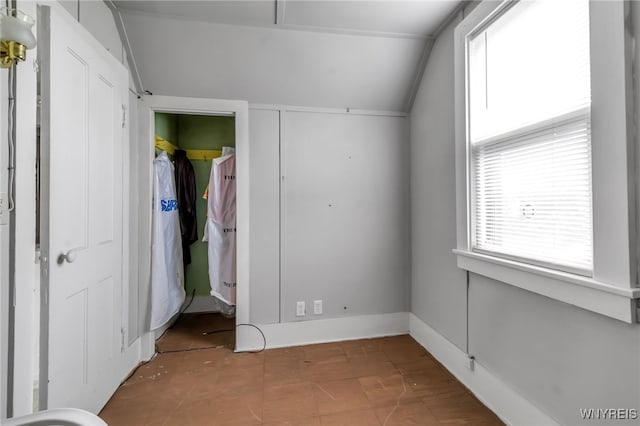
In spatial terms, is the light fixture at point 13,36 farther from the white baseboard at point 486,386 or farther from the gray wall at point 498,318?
the white baseboard at point 486,386

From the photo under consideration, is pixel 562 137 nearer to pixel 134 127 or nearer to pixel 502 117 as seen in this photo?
pixel 502 117

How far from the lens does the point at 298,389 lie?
5.70 feet

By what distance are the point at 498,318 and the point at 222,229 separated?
2239mm

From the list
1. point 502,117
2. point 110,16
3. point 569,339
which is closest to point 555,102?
point 502,117

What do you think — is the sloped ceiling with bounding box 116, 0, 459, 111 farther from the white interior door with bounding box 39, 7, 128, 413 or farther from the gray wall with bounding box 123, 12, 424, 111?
the white interior door with bounding box 39, 7, 128, 413

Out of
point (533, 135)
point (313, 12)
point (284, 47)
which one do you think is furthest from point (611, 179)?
point (284, 47)

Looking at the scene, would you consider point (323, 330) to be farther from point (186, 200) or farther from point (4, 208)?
point (4, 208)

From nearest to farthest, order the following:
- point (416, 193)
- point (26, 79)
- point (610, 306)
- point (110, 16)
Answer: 1. point (610, 306)
2. point (26, 79)
3. point (110, 16)
4. point (416, 193)

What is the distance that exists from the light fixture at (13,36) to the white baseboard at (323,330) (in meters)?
2.01

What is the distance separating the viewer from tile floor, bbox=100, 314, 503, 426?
149 centimetres

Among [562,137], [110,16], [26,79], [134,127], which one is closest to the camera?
[26,79]

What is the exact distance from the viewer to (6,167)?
1.05m

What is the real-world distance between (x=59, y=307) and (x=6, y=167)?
64cm

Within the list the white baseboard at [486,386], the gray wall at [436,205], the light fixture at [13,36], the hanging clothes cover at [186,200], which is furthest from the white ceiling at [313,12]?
the white baseboard at [486,386]
